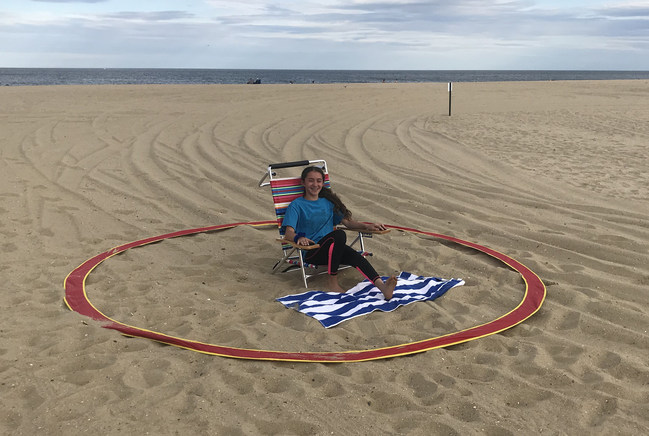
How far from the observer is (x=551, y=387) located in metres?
A: 3.65

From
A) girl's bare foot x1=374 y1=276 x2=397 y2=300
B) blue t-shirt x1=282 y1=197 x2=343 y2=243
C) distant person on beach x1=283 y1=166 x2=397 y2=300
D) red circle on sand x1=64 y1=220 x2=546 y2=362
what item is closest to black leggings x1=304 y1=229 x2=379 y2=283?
distant person on beach x1=283 y1=166 x2=397 y2=300

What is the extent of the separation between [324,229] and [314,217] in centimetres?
17

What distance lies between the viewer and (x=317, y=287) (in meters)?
5.52

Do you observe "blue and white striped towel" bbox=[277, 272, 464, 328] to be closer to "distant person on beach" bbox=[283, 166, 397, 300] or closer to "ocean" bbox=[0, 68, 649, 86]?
"distant person on beach" bbox=[283, 166, 397, 300]

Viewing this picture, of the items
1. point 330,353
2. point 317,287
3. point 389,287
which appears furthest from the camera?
point 317,287

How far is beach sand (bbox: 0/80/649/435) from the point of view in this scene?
342 centimetres

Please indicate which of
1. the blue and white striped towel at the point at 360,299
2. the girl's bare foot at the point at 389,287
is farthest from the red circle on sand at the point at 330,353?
the girl's bare foot at the point at 389,287

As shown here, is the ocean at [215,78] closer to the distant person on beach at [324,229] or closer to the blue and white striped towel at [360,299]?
the distant person on beach at [324,229]

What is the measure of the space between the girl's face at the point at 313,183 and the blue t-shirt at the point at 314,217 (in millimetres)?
124

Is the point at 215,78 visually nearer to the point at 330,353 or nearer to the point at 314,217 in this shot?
the point at 314,217

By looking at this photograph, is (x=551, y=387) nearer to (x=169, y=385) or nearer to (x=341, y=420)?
(x=341, y=420)

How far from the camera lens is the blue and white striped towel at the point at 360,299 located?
4.77 m

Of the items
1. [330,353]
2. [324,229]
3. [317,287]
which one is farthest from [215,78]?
[330,353]

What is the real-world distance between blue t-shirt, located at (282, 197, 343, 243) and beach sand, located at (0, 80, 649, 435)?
481 mm
